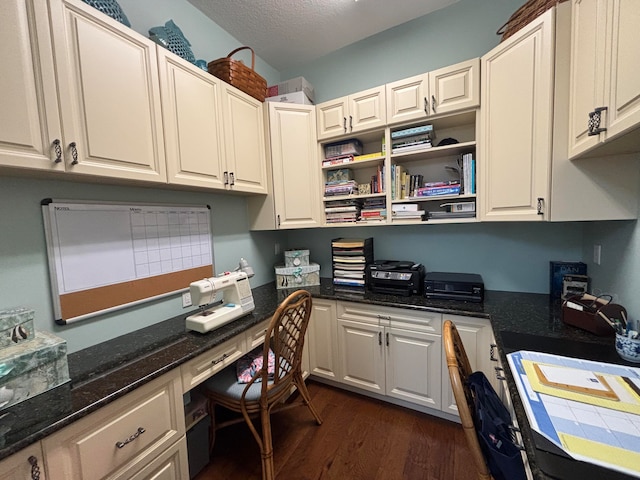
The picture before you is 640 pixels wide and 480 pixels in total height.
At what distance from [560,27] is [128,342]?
2.69 metres

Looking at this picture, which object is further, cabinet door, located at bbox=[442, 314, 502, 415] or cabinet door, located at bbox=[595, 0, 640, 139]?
cabinet door, located at bbox=[442, 314, 502, 415]

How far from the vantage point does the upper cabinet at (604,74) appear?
785 millimetres

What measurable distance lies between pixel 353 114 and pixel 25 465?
2.37 m

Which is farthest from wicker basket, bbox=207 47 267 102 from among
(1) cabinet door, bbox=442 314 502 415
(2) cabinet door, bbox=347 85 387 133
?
(1) cabinet door, bbox=442 314 502 415

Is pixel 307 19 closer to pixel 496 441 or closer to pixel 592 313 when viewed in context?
pixel 592 313

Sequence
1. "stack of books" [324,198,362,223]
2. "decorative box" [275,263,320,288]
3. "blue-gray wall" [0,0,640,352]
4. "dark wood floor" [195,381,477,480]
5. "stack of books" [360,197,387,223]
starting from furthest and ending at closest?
"decorative box" [275,263,320,288], "stack of books" [324,198,362,223], "stack of books" [360,197,387,223], "dark wood floor" [195,381,477,480], "blue-gray wall" [0,0,640,352]

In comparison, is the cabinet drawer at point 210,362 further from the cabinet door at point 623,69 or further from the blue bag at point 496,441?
the cabinet door at point 623,69

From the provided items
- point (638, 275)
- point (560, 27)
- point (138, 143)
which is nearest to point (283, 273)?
point (138, 143)

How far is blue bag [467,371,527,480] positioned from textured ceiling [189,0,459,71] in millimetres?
2474

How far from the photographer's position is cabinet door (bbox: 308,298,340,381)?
2055mm

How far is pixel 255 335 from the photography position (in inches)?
63.8

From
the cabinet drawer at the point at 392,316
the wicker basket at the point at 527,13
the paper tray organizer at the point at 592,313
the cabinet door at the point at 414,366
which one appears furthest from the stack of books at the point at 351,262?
the wicker basket at the point at 527,13

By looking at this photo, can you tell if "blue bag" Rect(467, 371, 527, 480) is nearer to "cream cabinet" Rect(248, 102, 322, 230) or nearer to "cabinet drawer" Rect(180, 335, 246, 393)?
"cabinet drawer" Rect(180, 335, 246, 393)

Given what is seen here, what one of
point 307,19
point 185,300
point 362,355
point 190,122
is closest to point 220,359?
point 185,300
